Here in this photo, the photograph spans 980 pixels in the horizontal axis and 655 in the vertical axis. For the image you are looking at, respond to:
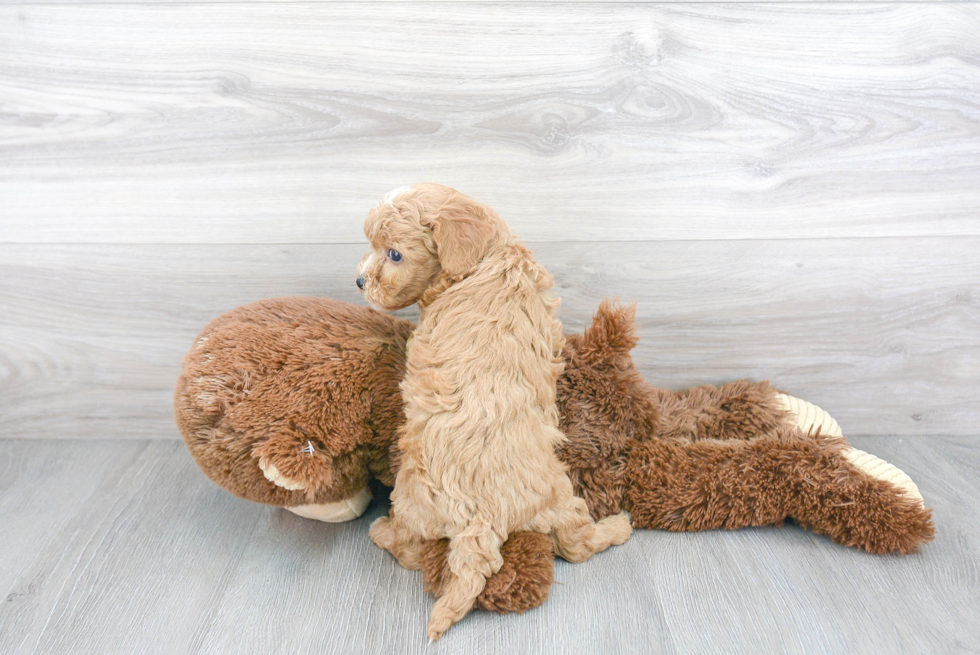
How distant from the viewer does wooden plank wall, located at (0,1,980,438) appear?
0.97m

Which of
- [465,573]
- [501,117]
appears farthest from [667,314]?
[465,573]

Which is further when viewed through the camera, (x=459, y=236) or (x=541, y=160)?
(x=541, y=160)

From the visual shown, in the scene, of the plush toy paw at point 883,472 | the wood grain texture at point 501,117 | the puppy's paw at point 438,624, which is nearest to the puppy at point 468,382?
the puppy's paw at point 438,624

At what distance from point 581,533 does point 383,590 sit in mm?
258

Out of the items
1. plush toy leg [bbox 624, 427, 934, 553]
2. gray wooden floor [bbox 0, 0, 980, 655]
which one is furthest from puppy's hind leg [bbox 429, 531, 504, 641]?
plush toy leg [bbox 624, 427, 934, 553]

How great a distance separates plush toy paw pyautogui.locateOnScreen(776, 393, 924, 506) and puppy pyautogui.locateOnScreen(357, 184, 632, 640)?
1.38ft

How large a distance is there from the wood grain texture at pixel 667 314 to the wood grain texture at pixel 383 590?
194 mm

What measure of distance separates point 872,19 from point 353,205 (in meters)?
0.83

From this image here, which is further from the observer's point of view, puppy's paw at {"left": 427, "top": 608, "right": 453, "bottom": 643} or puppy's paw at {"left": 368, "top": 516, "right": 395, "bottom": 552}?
puppy's paw at {"left": 368, "top": 516, "right": 395, "bottom": 552}

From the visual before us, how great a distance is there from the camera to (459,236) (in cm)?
77

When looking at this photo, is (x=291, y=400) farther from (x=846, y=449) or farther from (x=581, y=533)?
(x=846, y=449)

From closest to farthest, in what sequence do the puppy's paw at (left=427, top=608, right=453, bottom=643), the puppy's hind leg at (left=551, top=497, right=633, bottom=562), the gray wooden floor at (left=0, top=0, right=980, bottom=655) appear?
the puppy's paw at (left=427, top=608, right=453, bottom=643), the puppy's hind leg at (left=551, top=497, right=633, bottom=562), the gray wooden floor at (left=0, top=0, right=980, bottom=655)

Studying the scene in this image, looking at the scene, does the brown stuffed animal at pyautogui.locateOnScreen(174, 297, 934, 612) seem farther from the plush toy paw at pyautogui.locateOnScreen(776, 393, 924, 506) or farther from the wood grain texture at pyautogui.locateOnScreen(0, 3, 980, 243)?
the wood grain texture at pyautogui.locateOnScreen(0, 3, 980, 243)

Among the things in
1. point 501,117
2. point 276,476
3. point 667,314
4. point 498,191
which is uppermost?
point 501,117
